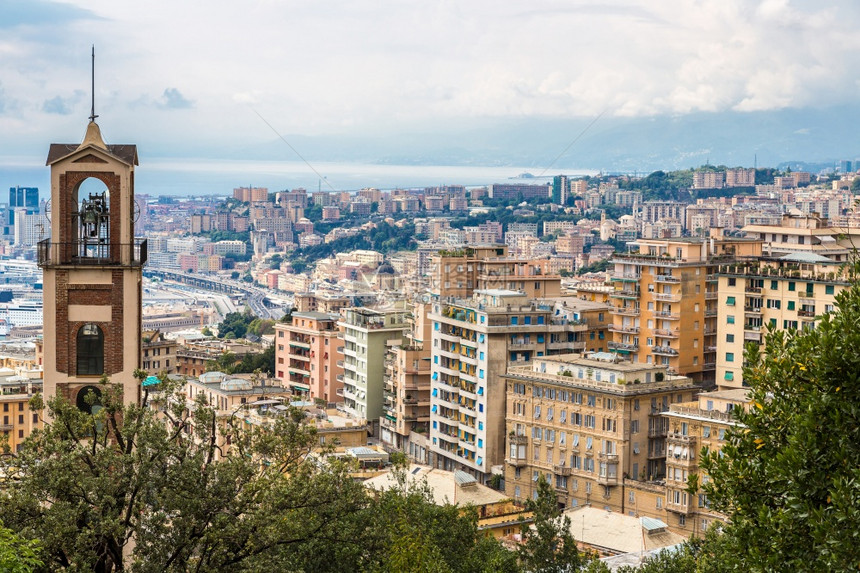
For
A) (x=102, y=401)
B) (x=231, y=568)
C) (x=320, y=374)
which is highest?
(x=102, y=401)

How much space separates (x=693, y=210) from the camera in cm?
14188

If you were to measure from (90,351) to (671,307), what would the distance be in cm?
3029

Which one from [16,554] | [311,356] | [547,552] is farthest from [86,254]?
[311,356]

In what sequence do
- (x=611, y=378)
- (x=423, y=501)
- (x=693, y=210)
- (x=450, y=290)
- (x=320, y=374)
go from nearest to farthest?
(x=423, y=501), (x=611, y=378), (x=450, y=290), (x=320, y=374), (x=693, y=210)

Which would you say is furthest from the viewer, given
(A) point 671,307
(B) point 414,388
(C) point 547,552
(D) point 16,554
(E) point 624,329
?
(B) point 414,388

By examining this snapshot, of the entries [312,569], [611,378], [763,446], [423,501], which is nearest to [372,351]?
[611,378]

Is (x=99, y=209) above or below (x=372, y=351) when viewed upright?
above

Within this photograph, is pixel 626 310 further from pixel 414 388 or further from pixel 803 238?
pixel 414 388

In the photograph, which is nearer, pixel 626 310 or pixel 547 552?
pixel 547 552

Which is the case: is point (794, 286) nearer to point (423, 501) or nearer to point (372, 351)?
point (372, 351)

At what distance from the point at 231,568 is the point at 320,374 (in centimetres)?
4062

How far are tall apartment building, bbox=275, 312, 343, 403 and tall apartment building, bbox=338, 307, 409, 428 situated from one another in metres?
2.40

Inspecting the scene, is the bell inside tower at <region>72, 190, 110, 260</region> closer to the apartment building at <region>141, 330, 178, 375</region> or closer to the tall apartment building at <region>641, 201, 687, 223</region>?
the apartment building at <region>141, 330, 178, 375</region>

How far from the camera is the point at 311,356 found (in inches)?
2147
